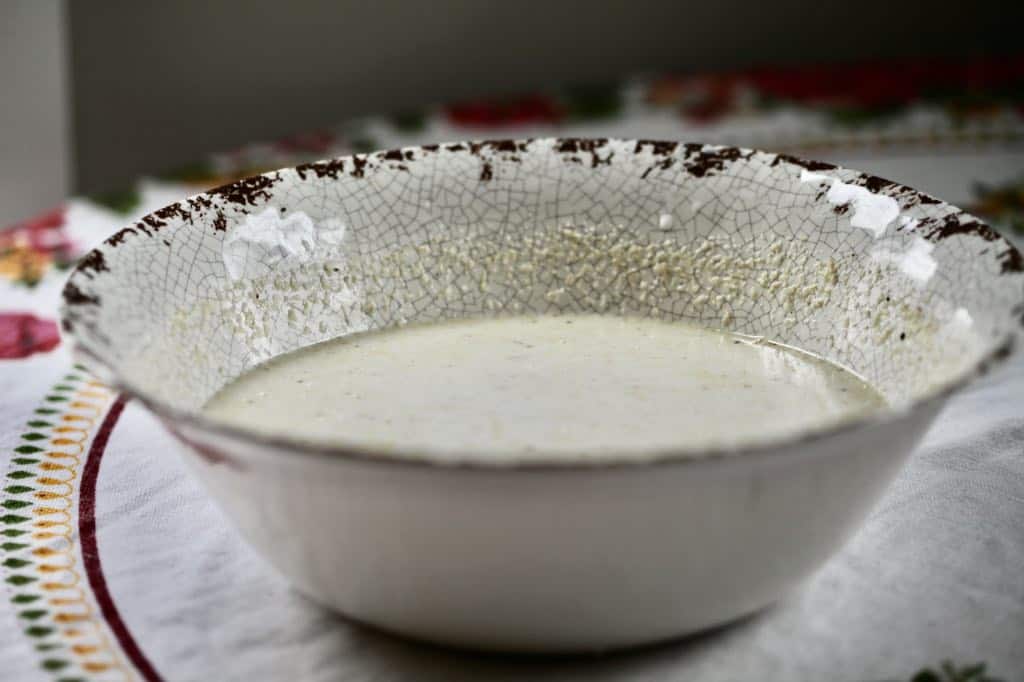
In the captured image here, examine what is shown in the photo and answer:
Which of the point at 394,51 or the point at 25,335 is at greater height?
the point at 394,51

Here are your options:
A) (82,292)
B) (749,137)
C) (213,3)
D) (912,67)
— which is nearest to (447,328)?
(82,292)

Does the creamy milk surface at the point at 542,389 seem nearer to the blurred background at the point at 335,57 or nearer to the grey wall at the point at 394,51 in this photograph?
the blurred background at the point at 335,57

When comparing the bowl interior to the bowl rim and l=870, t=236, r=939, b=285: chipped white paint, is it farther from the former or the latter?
the bowl rim

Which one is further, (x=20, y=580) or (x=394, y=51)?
(x=394, y=51)

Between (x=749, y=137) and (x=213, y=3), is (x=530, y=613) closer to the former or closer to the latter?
(x=749, y=137)

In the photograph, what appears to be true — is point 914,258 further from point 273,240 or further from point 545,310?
point 273,240

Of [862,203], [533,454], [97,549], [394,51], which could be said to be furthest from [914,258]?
[394,51]

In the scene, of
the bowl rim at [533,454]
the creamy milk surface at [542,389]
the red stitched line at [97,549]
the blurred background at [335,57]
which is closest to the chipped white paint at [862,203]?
the creamy milk surface at [542,389]
